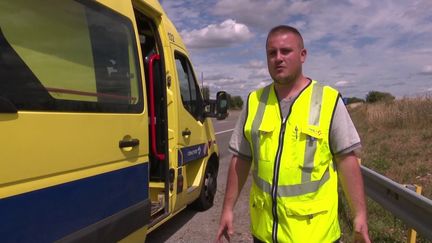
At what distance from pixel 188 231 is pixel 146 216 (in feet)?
6.55

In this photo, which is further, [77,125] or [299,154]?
[77,125]

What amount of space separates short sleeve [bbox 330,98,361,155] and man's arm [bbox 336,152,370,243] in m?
0.05

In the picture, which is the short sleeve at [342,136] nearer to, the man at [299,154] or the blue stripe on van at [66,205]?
the man at [299,154]

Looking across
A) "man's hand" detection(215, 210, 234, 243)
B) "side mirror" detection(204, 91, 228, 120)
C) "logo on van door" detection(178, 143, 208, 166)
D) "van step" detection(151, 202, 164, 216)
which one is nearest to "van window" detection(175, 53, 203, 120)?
"side mirror" detection(204, 91, 228, 120)

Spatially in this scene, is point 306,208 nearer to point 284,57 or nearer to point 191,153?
point 284,57

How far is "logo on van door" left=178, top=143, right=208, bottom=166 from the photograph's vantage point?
18.4 feet

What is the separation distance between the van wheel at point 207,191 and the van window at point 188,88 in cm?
101

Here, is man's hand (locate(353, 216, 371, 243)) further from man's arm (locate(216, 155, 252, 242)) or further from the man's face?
the man's face

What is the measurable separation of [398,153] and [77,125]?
9913mm

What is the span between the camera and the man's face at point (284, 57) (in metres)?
2.62

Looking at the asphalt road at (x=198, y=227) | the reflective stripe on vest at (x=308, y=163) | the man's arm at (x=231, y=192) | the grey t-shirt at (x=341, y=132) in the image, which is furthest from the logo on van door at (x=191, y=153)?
the grey t-shirt at (x=341, y=132)

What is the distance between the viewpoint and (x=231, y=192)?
116 inches

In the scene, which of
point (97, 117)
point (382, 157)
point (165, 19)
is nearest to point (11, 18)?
point (97, 117)

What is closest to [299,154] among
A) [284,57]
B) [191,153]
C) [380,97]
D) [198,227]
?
[284,57]
